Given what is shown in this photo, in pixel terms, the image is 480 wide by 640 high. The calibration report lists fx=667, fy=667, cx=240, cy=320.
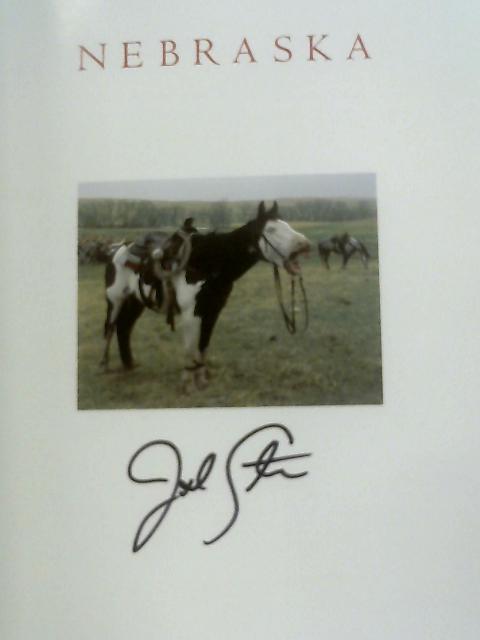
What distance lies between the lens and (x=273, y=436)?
1080mm

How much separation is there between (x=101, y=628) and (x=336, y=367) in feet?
1.85

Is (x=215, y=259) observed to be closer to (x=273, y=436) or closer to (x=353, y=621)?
(x=273, y=436)

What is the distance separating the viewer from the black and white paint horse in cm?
111

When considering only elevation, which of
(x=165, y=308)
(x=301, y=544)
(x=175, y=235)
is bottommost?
(x=301, y=544)

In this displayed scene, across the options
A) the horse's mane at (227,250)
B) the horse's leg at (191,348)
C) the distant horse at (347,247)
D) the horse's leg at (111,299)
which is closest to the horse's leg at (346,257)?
→ the distant horse at (347,247)

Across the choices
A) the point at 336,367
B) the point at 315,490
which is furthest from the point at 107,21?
the point at 315,490

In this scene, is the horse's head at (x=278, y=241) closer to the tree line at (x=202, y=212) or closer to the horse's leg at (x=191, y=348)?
the tree line at (x=202, y=212)

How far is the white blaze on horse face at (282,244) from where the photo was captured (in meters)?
1.11

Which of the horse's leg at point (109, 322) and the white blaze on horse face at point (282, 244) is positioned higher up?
the white blaze on horse face at point (282, 244)
